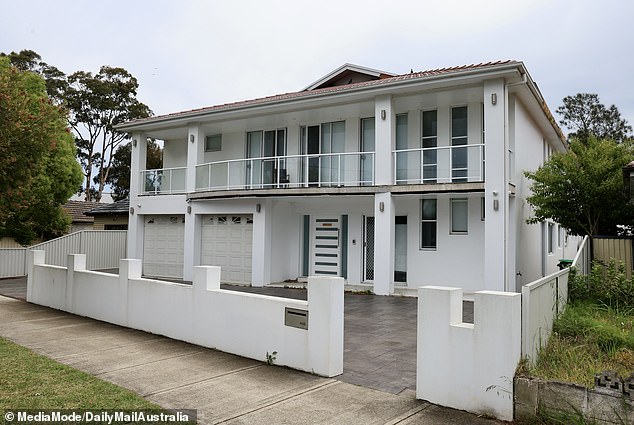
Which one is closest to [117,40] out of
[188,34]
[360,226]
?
[188,34]

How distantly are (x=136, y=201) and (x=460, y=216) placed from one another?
12668 mm

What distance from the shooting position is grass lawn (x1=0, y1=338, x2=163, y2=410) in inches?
197

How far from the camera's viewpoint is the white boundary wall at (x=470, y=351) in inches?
189

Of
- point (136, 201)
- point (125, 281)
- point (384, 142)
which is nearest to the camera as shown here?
point (125, 281)

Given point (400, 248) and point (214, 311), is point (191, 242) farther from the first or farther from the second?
point (214, 311)

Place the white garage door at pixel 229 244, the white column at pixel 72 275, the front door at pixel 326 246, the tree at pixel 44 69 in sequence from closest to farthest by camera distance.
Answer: the white column at pixel 72 275 → the front door at pixel 326 246 → the white garage door at pixel 229 244 → the tree at pixel 44 69

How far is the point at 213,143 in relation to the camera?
19156mm

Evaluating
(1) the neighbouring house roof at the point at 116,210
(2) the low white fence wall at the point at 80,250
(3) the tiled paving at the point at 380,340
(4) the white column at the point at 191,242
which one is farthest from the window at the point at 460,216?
(1) the neighbouring house roof at the point at 116,210

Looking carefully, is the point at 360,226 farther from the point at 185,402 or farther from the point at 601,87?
the point at 601,87

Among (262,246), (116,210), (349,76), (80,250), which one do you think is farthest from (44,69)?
(262,246)

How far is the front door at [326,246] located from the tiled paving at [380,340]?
2.38 metres

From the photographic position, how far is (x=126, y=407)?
494cm

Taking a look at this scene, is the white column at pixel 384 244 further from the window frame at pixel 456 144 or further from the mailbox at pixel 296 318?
the mailbox at pixel 296 318

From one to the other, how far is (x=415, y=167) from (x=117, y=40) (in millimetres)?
12988
